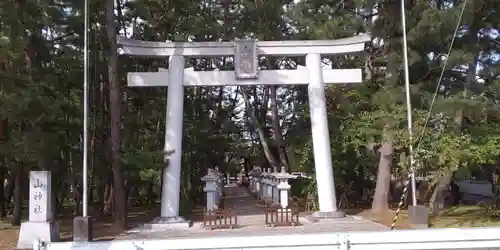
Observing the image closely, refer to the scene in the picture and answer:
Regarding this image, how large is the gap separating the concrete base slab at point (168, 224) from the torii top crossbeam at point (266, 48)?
5516 millimetres

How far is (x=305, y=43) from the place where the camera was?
19141 millimetres

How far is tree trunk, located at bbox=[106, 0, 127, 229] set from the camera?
17031mm

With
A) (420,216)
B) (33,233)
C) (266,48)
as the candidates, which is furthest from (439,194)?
(33,233)

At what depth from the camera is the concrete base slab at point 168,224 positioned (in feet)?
55.4

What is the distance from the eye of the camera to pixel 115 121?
1725 centimetres

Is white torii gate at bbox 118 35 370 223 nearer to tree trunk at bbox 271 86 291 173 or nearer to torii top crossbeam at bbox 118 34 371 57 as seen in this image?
torii top crossbeam at bbox 118 34 371 57

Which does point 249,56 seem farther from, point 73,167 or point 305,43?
point 73,167

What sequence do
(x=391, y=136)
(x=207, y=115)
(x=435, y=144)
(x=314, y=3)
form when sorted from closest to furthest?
(x=435, y=144)
(x=391, y=136)
(x=314, y=3)
(x=207, y=115)

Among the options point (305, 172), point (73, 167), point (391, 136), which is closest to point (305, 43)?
point (391, 136)

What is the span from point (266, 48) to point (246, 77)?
1.32 m

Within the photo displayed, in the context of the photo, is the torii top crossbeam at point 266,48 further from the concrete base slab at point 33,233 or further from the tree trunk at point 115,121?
the concrete base slab at point 33,233

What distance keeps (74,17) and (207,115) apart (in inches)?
596

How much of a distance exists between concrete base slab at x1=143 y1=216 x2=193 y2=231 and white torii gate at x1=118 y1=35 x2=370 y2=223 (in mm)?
573

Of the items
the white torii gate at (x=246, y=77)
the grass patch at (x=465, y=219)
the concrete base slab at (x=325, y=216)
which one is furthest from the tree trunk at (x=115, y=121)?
the grass patch at (x=465, y=219)
